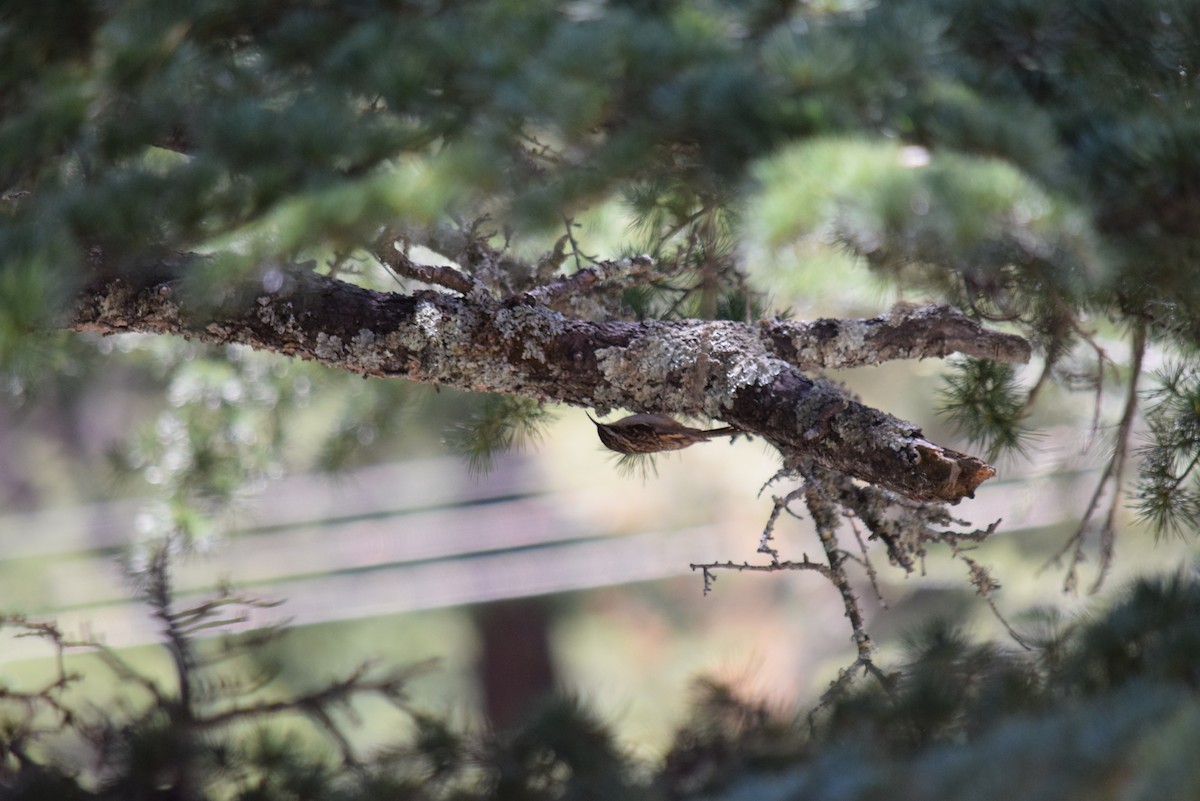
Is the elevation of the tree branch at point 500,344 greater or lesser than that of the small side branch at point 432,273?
lesser

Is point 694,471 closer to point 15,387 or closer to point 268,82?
point 15,387

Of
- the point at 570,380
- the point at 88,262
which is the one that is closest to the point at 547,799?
the point at 570,380

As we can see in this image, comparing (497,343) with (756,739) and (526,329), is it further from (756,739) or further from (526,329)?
(756,739)

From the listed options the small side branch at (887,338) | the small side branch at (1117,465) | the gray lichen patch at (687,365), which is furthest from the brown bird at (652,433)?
the small side branch at (1117,465)

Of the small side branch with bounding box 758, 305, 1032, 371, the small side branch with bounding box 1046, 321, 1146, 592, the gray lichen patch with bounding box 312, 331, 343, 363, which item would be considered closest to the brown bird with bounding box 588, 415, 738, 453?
the small side branch with bounding box 758, 305, 1032, 371

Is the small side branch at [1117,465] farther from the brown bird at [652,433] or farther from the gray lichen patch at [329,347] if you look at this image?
the gray lichen patch at [329,347]

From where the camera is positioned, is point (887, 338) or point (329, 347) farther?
point (887, 338)

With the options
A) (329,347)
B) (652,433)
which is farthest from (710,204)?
(329,347)
